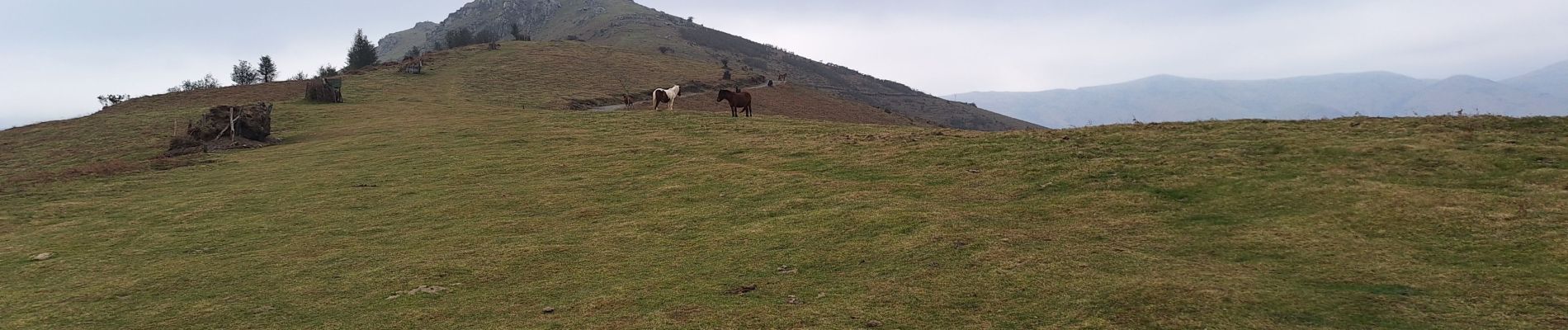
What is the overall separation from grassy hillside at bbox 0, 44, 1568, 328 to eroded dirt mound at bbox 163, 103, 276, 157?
6240mm

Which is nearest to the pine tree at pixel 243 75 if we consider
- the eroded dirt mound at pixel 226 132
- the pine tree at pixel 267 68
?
the pine tree at pixel 267 68

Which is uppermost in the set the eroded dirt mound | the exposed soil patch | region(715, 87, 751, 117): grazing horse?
region(715, 87, 751, 117): grazing horse

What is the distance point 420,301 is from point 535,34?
168 metres

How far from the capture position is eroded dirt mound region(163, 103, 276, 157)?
2605cm

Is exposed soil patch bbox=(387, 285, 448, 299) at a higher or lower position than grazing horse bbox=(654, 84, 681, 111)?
lower

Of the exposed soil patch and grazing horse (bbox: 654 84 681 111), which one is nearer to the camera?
the exposed soil patch

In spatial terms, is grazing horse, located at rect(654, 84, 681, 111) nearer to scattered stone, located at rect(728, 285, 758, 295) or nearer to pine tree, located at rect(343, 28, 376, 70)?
scattered stone, located at rect(728, 285, 758, 295)

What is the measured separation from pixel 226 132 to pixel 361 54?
6793cm

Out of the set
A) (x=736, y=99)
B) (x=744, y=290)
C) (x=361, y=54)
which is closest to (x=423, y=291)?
(x=744, y=290)

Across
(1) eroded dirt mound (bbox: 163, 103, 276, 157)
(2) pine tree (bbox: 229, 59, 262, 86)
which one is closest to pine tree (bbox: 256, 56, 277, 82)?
(2) pine tree (bbox: 229, 59, 262, 86)

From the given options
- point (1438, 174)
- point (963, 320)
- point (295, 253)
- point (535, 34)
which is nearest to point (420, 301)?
point (295, 253)

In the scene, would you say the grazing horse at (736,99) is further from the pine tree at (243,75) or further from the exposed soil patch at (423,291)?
the pine tree at (243,75)

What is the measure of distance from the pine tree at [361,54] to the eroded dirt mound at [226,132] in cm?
6339

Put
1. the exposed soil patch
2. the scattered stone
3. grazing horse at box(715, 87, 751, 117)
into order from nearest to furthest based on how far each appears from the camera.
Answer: the scattered stone → the exposed soil patch → grazing horse at box(715, 87, 751, 117)
